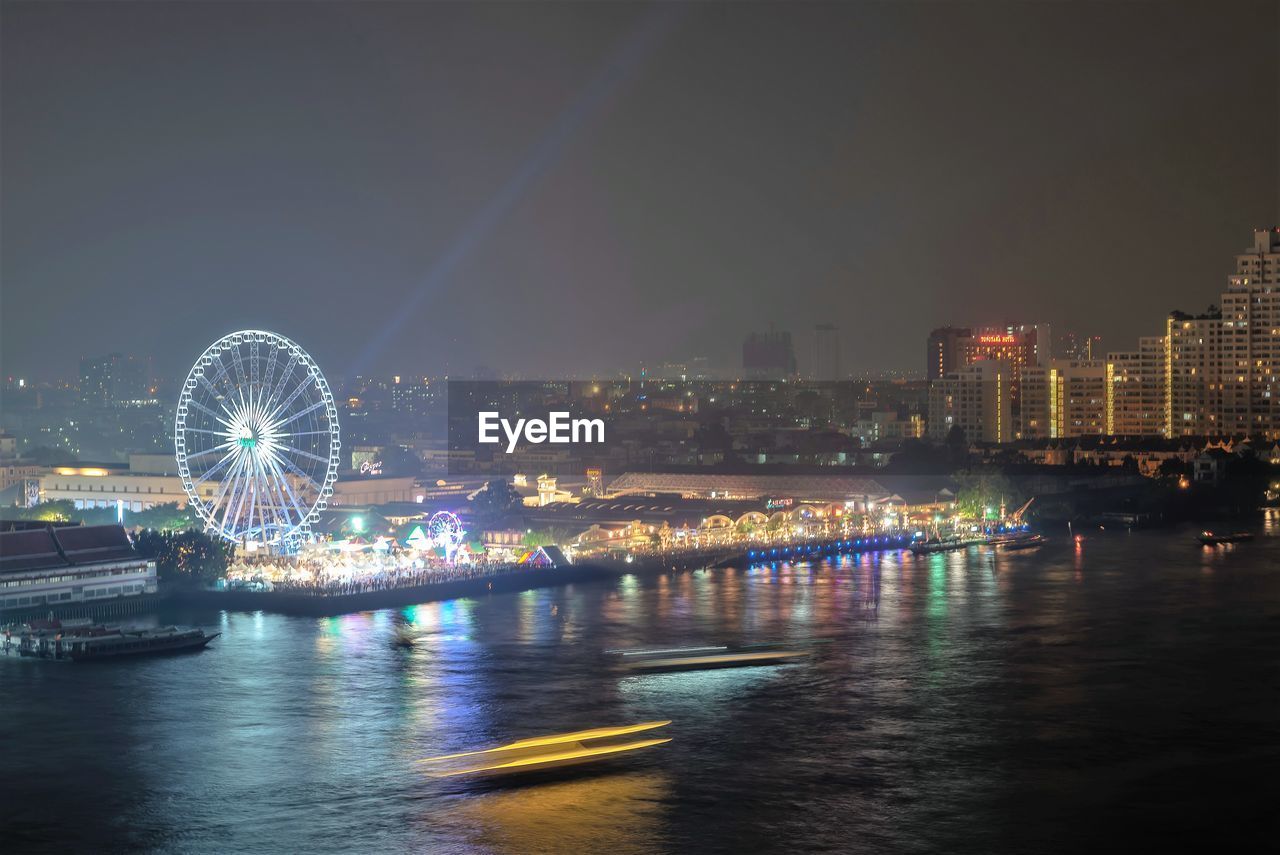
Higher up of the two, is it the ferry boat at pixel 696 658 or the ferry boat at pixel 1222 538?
the ferry boat at pixel 1222 538

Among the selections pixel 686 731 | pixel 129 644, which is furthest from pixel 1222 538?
pixel 129 644

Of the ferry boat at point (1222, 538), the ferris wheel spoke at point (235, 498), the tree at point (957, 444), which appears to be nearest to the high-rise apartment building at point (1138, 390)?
the tree at point (957, 444)

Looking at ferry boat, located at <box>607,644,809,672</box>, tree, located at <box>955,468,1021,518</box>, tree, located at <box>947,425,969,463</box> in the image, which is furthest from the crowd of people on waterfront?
tree, located at <box>947,425,969,463</box>

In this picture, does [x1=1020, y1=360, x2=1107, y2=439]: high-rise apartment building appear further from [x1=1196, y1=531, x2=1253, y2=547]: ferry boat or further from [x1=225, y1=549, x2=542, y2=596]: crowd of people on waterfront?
[x1=225, y1=549, x2=542, y2=596]: crowd of people on waterfront

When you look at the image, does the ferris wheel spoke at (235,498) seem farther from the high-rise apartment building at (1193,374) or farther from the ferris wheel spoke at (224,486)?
the high-rise apartment building at (1193,374)

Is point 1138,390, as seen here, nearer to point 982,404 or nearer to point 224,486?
point 982,404

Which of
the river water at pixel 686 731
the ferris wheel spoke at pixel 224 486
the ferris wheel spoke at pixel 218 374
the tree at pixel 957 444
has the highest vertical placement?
the ferris wheel spoke at pixel 218 374

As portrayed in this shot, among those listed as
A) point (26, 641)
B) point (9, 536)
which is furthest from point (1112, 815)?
point (9, 536)
